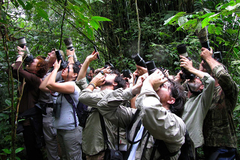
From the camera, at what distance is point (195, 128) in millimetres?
2172

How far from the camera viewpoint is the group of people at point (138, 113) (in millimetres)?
1447

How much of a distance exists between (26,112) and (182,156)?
2.79 m

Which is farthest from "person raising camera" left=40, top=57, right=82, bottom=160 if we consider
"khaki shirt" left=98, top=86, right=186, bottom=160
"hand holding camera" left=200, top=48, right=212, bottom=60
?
"hand holding camera" left=200, top=48, right=212, bottom=60

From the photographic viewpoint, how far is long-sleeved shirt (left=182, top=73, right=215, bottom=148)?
206 cm

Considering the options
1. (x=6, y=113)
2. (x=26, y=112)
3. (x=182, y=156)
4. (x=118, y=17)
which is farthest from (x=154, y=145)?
(x=118, y=17)

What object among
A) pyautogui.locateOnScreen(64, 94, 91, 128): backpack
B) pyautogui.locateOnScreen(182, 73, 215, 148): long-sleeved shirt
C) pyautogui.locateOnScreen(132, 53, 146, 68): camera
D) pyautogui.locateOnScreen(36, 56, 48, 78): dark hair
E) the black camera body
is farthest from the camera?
the black camera body

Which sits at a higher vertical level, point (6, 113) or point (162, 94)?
point (162, 94)

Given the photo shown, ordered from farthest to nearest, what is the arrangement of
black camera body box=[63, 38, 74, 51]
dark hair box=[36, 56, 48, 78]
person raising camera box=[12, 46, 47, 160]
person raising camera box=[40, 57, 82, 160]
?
black camera body box=[63, 38, 74, 51], dark hair box=[36, 56, 48, 78], person raising camera box=[12, 46, 47, 160], person raising camera box=[40, 57, 82, 160]

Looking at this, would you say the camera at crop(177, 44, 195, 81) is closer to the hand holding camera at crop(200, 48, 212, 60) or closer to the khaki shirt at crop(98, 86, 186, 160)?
the hand holding camera at crop(200, 48, 212, 60)

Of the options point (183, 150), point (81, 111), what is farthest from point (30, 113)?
point (183, 150)

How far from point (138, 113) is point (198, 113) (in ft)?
2.52

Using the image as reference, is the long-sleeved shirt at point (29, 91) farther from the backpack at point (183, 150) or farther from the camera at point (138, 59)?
the backpack at point (183, 150)

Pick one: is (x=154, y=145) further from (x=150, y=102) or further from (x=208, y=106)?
(x=208, y=106)

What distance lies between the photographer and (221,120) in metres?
2.25
